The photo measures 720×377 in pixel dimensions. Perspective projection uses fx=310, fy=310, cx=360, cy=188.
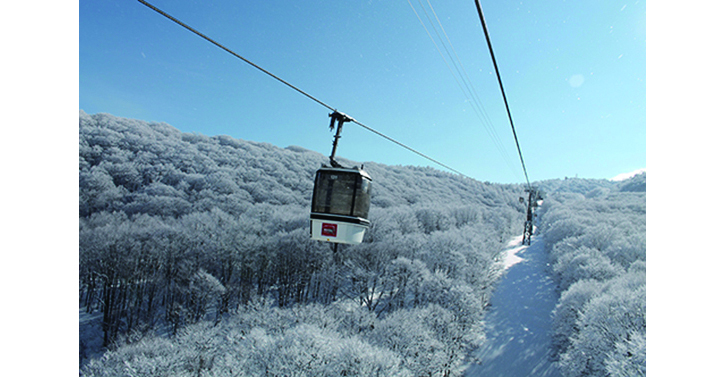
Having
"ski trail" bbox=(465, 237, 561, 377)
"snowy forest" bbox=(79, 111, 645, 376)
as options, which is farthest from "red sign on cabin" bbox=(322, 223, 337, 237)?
"ski trail" bbox=(465, 237, 561, 377)

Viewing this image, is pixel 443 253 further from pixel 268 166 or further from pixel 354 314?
pixel 268 166

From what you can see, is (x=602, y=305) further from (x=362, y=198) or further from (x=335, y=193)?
(x=335, y=193)

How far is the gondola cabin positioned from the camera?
8945 mm

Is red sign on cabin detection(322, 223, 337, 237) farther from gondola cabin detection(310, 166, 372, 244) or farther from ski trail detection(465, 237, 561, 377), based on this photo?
ski trail detection(465, 237, 561, 377)

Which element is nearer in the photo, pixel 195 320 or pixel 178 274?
pixel 195 320

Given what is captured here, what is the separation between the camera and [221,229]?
46719 millimetres

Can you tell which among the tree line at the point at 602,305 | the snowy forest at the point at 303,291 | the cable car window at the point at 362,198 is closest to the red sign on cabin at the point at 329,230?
the cable car window at the point at 362,198

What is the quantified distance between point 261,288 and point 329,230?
37.9m

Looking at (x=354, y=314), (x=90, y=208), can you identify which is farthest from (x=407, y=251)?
(x=90, y=208)

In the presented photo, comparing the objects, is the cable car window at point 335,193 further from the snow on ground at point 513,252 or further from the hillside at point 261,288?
the snow on ground at point 513,252

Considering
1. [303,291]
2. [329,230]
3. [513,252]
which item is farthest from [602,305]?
[513,252]

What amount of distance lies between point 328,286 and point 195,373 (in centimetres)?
2130

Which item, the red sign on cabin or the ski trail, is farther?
the ski trail

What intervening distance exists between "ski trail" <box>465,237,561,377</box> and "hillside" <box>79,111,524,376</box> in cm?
199
